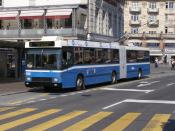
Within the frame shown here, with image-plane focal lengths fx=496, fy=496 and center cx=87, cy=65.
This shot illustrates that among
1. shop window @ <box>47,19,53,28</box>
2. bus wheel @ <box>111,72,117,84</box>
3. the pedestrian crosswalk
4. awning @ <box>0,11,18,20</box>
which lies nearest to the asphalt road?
the pedestrian crosswalk

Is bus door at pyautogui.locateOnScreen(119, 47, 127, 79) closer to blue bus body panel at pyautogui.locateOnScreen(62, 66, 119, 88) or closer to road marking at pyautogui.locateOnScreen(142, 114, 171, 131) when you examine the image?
blue bus body panel at pyautogui.locateOnScreen(62, 66, 119, 88)

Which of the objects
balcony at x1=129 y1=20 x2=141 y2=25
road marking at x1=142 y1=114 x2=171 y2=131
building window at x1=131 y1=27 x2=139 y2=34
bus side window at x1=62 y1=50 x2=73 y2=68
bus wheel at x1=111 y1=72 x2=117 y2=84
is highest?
balcony at x1=129 y1=20 x2=141 y2=25

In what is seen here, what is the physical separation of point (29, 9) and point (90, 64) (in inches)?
1209

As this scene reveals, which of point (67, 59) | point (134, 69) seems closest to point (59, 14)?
point (134, 69)

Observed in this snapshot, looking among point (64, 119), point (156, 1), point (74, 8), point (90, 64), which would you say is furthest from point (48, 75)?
point (156, 1)

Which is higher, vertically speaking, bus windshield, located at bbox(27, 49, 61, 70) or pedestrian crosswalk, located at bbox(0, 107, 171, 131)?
bus windshield, located at bbox(27, 49, 61, 70)

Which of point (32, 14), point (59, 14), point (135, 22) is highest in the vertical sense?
point (135, 22)

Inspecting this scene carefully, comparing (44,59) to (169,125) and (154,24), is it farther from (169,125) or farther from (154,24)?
(154,24)

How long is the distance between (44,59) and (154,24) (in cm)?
9160

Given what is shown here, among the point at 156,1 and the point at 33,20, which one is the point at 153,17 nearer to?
the point at 156,1

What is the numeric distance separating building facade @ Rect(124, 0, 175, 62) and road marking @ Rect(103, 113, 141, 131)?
96.9 meters

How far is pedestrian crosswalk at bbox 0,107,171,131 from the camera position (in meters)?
12.3

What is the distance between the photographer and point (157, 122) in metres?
13.4

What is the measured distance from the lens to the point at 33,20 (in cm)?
5781
